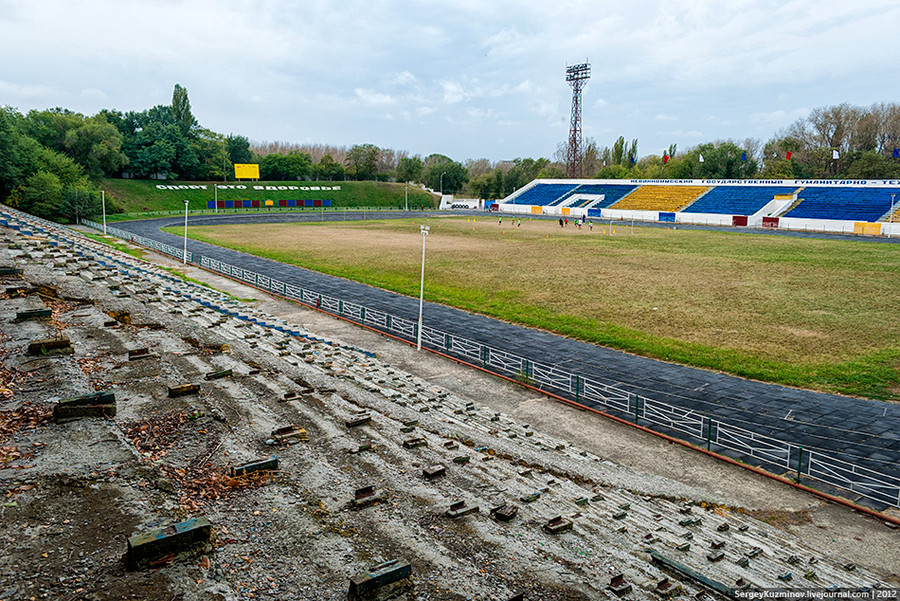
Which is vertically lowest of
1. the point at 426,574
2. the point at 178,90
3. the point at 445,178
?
the point at 426,574

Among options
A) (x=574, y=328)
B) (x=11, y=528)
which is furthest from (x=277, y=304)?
(x=11, y=528)

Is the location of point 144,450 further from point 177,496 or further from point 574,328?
point 574,328

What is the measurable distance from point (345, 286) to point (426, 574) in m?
32.6

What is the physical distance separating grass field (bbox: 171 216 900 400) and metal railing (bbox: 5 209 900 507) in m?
5.45

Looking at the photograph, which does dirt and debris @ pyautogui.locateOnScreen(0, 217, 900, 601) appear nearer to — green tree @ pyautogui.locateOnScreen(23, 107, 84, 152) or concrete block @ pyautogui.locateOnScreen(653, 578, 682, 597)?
concrete block @ pyautogui.locateOnScreen(653, 578, 682, 597)

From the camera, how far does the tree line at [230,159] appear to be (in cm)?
7506

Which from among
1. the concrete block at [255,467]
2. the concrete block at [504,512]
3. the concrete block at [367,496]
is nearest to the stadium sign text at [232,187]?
the concrete block at [255,467]

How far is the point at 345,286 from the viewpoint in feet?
131

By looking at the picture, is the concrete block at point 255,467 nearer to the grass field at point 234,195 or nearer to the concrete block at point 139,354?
the concrete block at point 139,354

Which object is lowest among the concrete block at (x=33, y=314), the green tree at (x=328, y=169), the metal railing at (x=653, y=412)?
the metal railing at (x=653, y=412)

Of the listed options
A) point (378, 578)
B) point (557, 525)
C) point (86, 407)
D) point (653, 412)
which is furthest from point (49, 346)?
point (653, 412)

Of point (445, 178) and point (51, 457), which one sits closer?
point (51, 457)

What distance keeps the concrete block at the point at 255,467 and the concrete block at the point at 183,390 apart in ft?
13.3

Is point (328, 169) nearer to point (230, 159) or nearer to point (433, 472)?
point (230, 159)
